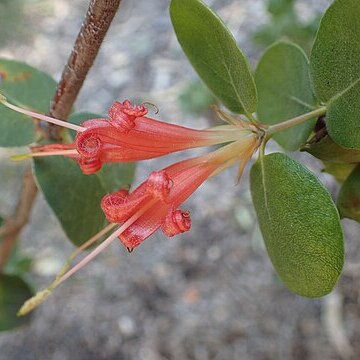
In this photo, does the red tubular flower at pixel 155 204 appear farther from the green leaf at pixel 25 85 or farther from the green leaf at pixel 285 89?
A: the green leaf at pixel 25 85

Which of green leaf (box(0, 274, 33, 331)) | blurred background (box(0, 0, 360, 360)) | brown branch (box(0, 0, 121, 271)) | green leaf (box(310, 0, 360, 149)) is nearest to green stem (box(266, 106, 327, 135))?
green leaf (box(310, 0, 360, 149))

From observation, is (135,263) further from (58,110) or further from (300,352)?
(58,110)

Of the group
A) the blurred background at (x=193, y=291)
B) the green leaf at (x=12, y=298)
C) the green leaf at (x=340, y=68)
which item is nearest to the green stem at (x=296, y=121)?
the green leaf at (x=340, y=68)

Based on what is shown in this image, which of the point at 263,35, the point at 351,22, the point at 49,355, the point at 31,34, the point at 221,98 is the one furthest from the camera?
the point at 31,34

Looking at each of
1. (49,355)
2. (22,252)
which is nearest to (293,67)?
(49,355)

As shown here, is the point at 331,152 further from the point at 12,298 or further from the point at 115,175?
the point at 12,298
